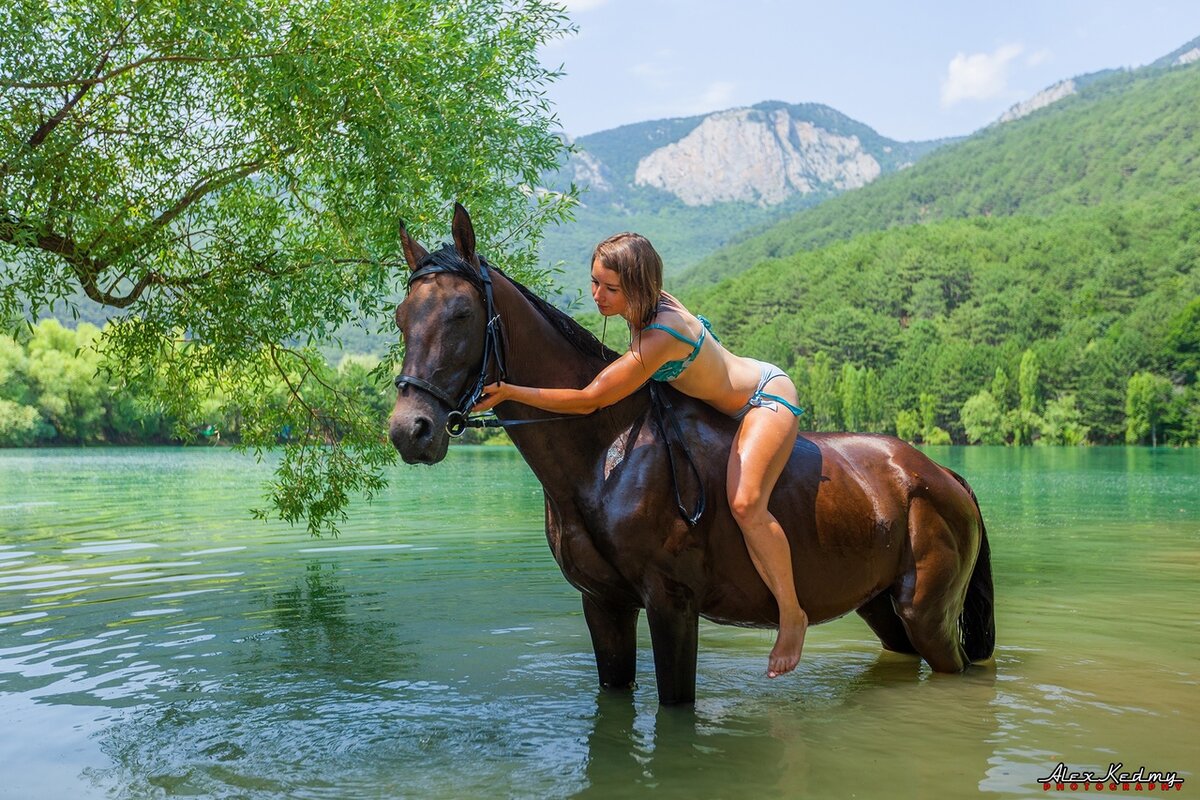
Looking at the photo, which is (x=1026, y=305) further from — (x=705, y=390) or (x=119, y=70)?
(x=705, y=390)

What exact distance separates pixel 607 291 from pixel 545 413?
74 cm

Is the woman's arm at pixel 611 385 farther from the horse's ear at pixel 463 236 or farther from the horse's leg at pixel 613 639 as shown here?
the horse's leg at pixel 613 639

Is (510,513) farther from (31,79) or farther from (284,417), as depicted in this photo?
(31,79)

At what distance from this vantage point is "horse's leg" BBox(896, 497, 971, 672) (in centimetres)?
640

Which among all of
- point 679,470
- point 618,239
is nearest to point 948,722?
point 679,470

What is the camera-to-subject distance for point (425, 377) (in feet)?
15.9

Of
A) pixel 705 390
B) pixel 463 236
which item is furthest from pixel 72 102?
pixel 705 390

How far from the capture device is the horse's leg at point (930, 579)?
6.40m

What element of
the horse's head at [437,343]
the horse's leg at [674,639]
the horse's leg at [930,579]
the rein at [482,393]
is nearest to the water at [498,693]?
the horse's leg at [674,639]

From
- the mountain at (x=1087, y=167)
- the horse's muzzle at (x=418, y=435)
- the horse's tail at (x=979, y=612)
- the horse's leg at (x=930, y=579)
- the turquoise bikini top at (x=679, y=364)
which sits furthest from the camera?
the mountain at (x=1087, y=167)

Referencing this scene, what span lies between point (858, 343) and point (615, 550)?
126159 millimetres

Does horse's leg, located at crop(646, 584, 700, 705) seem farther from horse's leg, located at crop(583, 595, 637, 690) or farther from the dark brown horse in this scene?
horse's leg, located at crop(583, 595, 637, 690)

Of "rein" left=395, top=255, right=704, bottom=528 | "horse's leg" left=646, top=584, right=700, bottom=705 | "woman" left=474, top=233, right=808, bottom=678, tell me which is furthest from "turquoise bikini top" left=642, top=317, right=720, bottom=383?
"horse's leg" left=646, top=584, right=700, bottom=705

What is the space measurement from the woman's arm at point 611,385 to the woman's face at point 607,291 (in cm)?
22
